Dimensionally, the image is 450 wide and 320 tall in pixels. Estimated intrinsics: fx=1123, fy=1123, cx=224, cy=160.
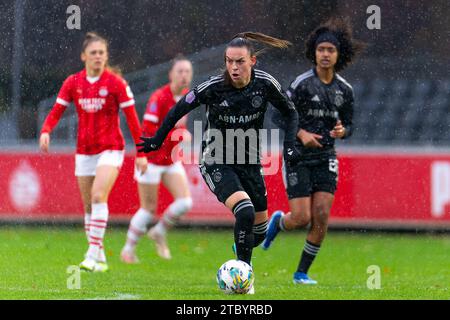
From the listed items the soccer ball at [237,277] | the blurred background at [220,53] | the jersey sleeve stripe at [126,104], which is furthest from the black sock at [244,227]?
the blurred background at [220,53]

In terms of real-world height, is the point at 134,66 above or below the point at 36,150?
above

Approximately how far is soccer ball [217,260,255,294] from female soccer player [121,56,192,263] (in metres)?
3.95

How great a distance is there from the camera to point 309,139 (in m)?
9.44

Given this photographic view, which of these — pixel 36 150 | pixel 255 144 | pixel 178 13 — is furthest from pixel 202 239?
pixel 255 144

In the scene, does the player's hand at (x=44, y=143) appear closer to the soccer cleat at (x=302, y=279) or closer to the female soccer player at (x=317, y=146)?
the female soccer player at (x=317, y=146)

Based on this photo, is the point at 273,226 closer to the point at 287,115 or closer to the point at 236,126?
the point at 287,115

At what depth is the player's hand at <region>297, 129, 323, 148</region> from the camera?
9.44 metres

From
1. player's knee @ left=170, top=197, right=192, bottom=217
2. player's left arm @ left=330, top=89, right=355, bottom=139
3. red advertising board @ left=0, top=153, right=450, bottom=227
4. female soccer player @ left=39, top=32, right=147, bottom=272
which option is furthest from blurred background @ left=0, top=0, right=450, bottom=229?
player's left arm @ left=330, top=89, right=355, bottom=139

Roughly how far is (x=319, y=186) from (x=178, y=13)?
25.7 ft

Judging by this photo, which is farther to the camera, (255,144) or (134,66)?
(134,66)

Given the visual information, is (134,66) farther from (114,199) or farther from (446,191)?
(446,191)

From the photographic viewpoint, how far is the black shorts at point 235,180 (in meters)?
8.27

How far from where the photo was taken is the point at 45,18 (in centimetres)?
1727

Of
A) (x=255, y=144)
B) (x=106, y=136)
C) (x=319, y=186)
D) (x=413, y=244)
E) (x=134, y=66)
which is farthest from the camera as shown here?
(x=134, y=66)
